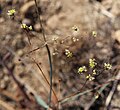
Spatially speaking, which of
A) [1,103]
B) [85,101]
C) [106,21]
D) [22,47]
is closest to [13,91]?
[1,103]

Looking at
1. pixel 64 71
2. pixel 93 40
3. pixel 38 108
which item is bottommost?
pixel 38 108

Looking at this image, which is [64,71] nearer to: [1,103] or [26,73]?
[26,73]

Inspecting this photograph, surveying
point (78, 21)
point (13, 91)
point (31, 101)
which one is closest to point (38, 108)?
point (31, 101)

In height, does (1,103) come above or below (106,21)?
below

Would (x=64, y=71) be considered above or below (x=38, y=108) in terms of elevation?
above

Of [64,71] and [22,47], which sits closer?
[64,71]

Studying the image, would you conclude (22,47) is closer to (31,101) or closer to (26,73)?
(26,73)
